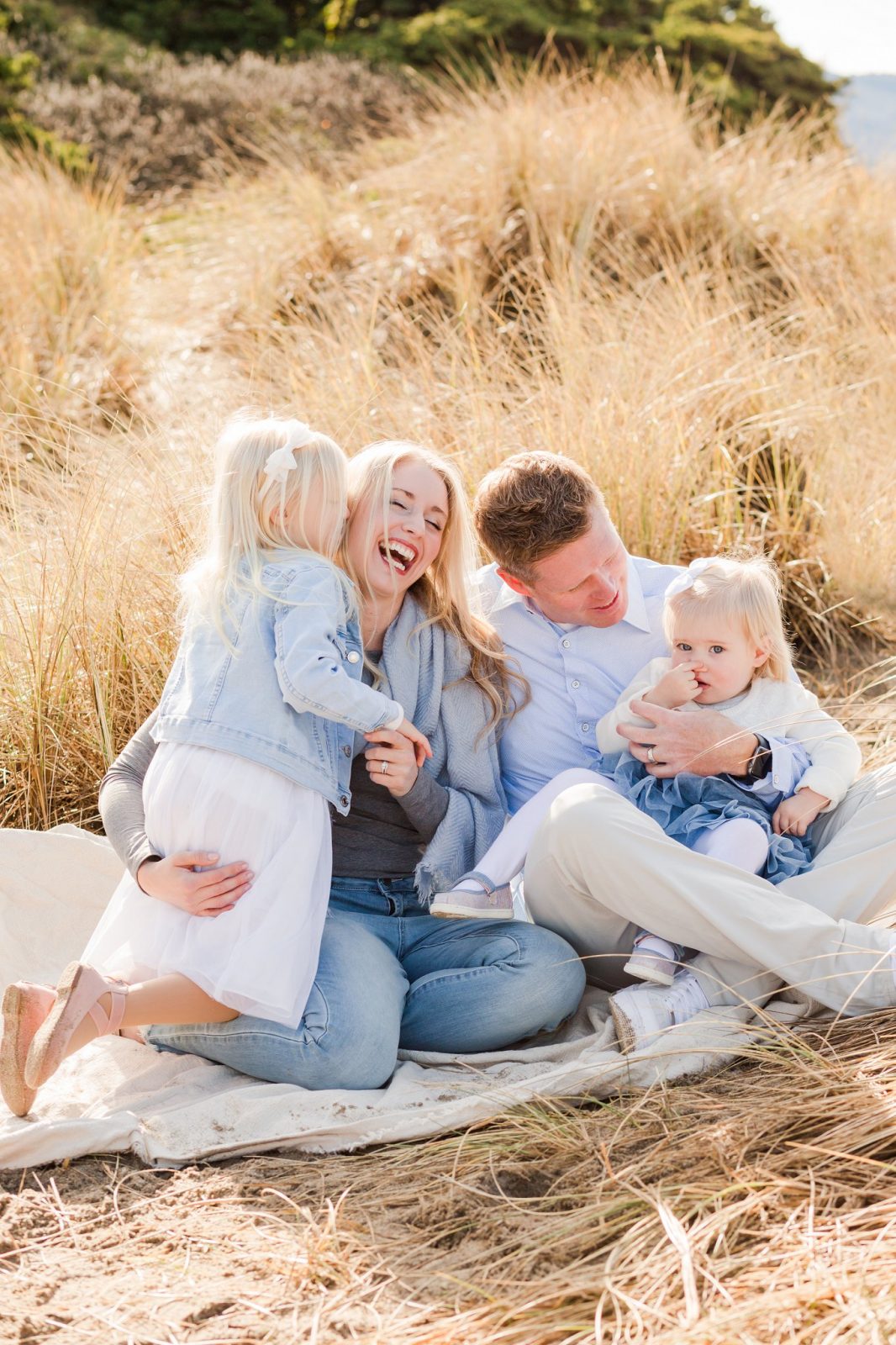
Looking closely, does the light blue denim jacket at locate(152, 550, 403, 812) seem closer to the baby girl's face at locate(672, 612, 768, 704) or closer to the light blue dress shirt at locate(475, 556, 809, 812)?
the light blue dress shirt at locate(475, 556, 809, 812)

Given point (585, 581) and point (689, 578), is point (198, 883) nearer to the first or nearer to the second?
point (585, 581)

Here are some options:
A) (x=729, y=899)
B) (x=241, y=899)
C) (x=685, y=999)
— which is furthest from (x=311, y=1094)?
(x=729, y=899)

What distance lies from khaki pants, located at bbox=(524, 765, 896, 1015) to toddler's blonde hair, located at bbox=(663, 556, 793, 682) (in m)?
0.46

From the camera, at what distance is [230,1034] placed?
2.57m

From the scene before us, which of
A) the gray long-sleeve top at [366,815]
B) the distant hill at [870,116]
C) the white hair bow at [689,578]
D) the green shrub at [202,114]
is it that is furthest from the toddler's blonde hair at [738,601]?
the green shrub at [202,114]

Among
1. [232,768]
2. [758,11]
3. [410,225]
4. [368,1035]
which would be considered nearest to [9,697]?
[232,768]

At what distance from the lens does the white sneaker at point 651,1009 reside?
252 cm

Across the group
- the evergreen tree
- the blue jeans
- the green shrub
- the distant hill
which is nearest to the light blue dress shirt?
the blue jeans

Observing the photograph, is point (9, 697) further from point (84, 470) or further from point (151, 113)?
point (151, 113)

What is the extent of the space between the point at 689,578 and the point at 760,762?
47 cm

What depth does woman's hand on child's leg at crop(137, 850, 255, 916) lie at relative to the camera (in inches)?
98.0

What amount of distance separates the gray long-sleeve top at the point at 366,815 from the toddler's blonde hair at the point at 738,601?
738 millimetres

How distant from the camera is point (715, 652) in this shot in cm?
298

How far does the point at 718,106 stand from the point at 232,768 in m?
10.7
